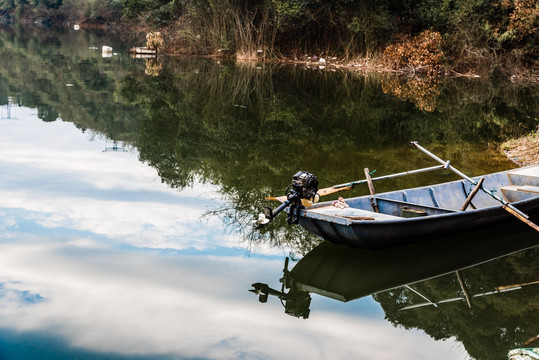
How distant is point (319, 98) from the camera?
66.3 ft

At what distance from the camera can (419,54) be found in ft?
94.4

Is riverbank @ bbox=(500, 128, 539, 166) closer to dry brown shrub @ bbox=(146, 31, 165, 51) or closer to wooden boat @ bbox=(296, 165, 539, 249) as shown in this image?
wooden boat @ bbox=(296, 165, 539, 249)

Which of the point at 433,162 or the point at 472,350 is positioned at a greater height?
the point at 433,162

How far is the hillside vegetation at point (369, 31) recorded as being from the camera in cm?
2775

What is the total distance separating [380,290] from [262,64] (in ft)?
78.2

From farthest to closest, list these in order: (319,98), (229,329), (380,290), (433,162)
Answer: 1. (319,98)
2. (433,162)
3. (380,290)
4. (229,329)

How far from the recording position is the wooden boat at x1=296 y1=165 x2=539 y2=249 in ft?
23.5

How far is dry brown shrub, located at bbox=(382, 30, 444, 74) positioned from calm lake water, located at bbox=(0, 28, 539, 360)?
37.9 feet

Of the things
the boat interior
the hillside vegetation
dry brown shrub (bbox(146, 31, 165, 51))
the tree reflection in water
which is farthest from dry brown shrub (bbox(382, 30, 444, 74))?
the tree reflection in water

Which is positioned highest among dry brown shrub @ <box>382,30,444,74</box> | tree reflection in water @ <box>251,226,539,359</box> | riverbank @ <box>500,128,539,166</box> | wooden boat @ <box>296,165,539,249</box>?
dry brown shrub @ <box>382,30,444,74</box>

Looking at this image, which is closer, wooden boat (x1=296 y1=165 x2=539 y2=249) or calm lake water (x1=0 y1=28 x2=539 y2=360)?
calm lake water (x1=0 y1=28 x2=539 y2=360)

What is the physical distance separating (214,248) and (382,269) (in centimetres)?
197

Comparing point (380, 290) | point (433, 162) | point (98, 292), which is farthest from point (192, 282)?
point (433, 162)

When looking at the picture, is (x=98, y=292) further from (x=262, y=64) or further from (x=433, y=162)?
(x=262, y=64)
